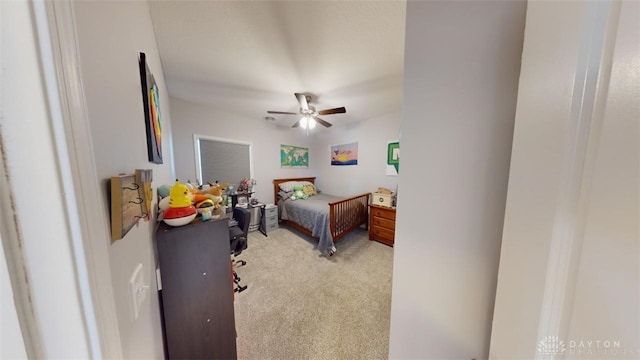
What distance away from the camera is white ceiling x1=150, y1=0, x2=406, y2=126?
125 cm

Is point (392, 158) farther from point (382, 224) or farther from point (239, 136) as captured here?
point (239, 136)

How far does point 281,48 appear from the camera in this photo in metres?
1.60

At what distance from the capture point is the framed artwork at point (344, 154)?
3836mm

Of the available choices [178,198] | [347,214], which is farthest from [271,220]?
[178,198]

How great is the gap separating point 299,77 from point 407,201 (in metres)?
1.86

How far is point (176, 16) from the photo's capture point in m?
1.29

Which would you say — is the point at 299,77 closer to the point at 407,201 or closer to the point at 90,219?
the point at 407,201

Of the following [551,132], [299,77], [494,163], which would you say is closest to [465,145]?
[494,163]

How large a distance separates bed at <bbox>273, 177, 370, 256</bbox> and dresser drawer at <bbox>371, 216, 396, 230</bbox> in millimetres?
349

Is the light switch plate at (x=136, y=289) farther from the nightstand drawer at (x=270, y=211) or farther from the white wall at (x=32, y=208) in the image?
the nightstand drawer at (x=270, y=211)

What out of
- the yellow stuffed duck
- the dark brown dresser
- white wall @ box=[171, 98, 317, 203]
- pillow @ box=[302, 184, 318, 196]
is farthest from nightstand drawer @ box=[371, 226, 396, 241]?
the yellow stuffed duck

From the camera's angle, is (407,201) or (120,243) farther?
(407,201)

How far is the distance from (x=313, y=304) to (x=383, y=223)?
67.0 inches

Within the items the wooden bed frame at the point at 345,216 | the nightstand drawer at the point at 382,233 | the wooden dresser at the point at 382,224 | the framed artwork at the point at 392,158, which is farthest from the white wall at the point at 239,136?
the nightstand drawer at the point at 382,233
